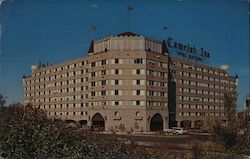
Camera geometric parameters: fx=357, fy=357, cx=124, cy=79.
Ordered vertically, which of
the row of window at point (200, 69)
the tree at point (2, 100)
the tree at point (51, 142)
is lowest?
the tree at point (51, 142)

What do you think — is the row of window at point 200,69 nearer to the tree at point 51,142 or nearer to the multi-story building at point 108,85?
the multi-story building at point 108,85

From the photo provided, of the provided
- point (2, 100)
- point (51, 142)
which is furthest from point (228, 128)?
point (2, 100)

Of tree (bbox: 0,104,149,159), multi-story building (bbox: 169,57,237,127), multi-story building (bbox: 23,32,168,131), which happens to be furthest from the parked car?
tree (bbox: 0,104,149,159)

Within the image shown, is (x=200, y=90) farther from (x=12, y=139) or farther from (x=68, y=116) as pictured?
(x=12, y=139)

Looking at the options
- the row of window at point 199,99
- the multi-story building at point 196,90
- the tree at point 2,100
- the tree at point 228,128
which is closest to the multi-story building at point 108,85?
the multi-story building at point 196,90

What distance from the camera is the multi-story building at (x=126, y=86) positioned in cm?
763

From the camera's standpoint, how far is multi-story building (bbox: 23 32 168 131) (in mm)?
7680

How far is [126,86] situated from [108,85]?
91 centimetres

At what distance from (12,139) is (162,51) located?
501 centimetres

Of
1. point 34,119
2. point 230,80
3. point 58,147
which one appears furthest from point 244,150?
point 34,119

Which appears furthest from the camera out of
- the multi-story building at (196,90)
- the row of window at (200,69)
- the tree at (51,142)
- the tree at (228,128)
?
the row of window at (200,69)

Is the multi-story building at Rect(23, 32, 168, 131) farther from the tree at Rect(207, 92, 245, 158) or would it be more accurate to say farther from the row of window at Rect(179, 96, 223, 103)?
the tree at Rect(207, 92, 245, 158)

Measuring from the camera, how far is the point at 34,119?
692 centimetres

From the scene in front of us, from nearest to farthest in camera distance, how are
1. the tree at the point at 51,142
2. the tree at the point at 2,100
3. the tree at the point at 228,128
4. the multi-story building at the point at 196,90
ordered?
the tree at the point at 51,142, the tree at the point at 228,128, the tree at the point at 2,100, the multi-story building at the point at 196,90
